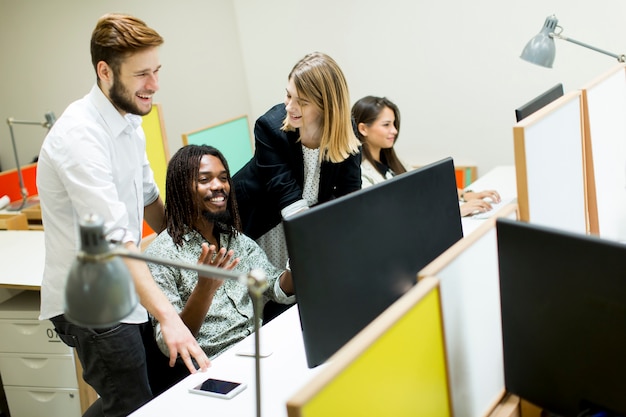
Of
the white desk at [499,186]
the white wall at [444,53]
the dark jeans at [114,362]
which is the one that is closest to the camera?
the dark jeans at [114,362]

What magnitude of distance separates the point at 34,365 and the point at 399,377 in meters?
2.12

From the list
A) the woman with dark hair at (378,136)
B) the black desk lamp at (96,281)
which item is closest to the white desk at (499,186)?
the woman with dark hair at (378,136)

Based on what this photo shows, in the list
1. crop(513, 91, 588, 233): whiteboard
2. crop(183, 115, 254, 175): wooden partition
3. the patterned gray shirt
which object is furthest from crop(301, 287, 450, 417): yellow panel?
crop(183, 115, 254, 175): wooden partition

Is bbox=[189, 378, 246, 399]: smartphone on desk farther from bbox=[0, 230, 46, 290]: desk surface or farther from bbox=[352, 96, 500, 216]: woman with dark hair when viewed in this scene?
bbox=[352, 96, 500, 216]: woman with dark hair

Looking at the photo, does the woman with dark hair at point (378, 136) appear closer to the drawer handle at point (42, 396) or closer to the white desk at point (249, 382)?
the white desk at point (249, 382)

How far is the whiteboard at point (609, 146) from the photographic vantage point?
2139 millimetres

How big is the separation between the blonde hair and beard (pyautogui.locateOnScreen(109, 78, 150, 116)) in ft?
1.61

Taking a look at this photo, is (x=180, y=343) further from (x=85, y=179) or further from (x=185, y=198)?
(x=185, y=198)

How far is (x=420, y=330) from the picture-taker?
1.22 meters

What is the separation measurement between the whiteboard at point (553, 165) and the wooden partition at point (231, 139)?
2196mm

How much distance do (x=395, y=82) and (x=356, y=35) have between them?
362mm

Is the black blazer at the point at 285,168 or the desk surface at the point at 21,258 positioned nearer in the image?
the black blazer at the point at 285,168

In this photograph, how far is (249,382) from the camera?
5.77ft

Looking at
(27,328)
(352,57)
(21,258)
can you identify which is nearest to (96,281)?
(27,328)
